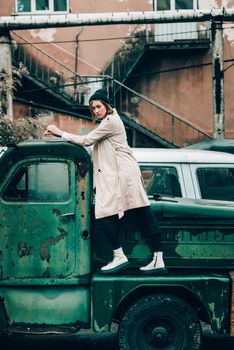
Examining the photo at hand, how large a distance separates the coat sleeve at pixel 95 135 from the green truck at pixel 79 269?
0.31 feet

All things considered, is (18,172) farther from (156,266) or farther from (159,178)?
(159,178)

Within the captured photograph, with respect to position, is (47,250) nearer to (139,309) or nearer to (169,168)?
(139,309)

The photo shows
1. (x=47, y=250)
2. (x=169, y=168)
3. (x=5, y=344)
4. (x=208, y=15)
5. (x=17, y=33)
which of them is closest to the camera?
(x=47, y=250)

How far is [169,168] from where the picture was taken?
8.27 meters

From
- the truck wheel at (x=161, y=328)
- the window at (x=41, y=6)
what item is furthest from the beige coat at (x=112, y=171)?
the window at (x=41, y=6)

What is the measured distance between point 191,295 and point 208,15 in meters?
9.86

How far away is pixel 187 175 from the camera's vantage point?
823cm

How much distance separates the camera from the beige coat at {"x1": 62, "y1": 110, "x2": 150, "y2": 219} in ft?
20.1

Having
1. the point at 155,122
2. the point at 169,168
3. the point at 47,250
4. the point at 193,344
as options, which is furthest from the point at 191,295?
the point at 155,122

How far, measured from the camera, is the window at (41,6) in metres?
21.5

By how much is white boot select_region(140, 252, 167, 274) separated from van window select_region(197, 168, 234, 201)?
2.22m

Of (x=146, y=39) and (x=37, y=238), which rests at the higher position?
(x=146, y=39)

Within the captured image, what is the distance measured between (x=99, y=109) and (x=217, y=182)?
8.37ft

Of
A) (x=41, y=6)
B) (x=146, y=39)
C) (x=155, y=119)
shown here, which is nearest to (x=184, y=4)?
(x=146, y=39)
